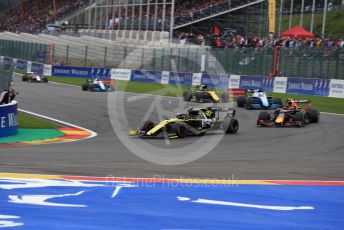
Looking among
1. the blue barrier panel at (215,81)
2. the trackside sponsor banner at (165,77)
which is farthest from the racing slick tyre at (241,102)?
the trackside sponsor banner at (165,77)

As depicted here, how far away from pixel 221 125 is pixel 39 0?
2933 inches

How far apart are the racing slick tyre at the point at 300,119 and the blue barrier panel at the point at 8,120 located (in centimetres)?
861

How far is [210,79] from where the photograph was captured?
42219 mm

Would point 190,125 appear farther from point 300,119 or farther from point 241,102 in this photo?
point 241,102

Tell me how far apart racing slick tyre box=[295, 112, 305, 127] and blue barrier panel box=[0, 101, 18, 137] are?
8609 mm

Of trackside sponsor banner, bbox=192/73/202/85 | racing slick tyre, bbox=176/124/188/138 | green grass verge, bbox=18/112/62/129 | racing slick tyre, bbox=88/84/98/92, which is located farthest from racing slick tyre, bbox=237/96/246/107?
trackside sponsor banner, bbox=192/73/202/85

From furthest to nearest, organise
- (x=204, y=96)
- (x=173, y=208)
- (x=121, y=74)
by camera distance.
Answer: (x=121, y=74), (x=204, y=96), (x=173, y=208)

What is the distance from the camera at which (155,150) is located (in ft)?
47.8

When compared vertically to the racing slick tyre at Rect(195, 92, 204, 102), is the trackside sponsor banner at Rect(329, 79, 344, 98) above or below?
above

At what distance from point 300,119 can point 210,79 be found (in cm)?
2214

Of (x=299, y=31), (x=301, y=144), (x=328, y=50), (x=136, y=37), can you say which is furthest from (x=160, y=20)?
(x=301, y=144)

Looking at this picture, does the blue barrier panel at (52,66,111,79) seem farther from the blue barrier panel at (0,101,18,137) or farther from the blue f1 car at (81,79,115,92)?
the blue barrier panel at (0,101,18,137)

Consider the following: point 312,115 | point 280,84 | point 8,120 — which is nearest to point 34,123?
point 8,120

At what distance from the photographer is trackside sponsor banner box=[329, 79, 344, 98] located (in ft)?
109
